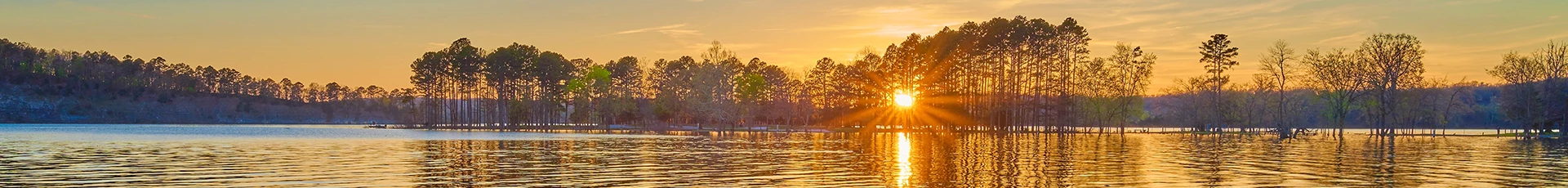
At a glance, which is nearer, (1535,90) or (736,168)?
(736,168)

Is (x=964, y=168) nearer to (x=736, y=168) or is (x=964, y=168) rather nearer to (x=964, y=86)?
(x=736, y=168)

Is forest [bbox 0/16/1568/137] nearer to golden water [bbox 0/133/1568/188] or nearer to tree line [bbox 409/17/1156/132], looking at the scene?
tree line [bbox 409/17/1156/132]

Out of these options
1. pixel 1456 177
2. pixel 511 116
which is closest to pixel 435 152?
pixel 1456 177

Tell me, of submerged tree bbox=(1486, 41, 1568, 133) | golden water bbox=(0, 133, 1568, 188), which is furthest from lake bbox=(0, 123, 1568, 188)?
submerged tree bbox=(1486, 41, 1568, 133)

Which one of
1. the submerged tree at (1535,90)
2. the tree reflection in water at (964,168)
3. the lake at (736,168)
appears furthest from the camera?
the submerged tree at (1535,90)

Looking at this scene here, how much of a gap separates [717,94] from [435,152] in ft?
225

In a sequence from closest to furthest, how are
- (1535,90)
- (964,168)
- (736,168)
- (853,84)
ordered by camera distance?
(736,168) < (964,168) < (1535,90) < (853,84)

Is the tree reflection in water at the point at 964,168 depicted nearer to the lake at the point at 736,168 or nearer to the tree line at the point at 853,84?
the lake at the point at 736,168

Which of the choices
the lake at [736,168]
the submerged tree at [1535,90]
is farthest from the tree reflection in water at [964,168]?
the submerged tree at [1535,90]

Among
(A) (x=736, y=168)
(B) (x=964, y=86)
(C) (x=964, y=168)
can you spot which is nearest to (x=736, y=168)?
(A) (x=736, y=168)

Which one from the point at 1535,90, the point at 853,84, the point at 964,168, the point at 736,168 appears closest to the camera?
the point at 736,168

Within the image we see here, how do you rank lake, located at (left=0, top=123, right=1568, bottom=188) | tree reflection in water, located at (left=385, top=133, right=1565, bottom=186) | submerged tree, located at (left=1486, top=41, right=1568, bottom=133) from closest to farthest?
lake, located at (left=0, top=123, right=1568, bottom=188) < tree reflection in water, located at (left=385, top=133, right=1565, bottom=186) < submerged tree, located at (left=1486, top=41, right=1568, bottom=133)

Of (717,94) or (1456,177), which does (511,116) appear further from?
(1456,177)

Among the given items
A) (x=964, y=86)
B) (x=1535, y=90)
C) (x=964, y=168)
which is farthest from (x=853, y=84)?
(x=964, y=168)
